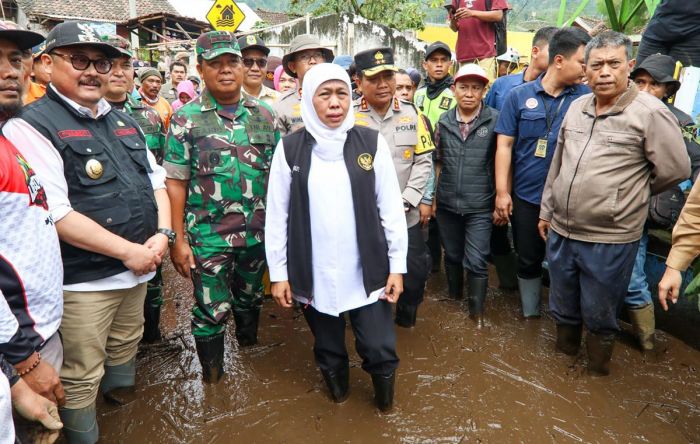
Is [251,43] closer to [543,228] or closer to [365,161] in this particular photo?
[365,161]

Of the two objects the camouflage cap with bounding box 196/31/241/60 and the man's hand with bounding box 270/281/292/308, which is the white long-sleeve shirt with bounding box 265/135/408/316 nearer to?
the man's hand with bounding box 270/281/292/308

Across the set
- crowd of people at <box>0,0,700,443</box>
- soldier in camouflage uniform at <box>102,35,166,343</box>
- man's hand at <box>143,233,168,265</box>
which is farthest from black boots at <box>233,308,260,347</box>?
man's hand at <box>143,233,168,265</box>

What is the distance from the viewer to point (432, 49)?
4.82 m

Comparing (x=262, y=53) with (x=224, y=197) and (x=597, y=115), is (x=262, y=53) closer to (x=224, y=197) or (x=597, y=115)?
(x=224, y=197)

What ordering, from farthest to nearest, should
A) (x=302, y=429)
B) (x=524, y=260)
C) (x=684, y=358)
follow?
1. (x=524, y=260)
2. (x=684, y=358)
3. (x=302, y=429)

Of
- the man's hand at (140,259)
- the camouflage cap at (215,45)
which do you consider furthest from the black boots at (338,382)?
the camouflage cap at (215,45)

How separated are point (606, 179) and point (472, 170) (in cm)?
120

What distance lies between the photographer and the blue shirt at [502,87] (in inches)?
190

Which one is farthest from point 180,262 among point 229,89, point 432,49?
point 432,49

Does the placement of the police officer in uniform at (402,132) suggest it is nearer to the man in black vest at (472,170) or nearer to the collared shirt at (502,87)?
the man in black vest at (472,170)

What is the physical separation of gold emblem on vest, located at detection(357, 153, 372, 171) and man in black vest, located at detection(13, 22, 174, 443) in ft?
3.99

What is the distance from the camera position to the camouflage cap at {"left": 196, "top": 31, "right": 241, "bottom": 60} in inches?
112

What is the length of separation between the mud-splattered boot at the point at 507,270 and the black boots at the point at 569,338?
1185mm

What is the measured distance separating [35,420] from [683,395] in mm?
3564
